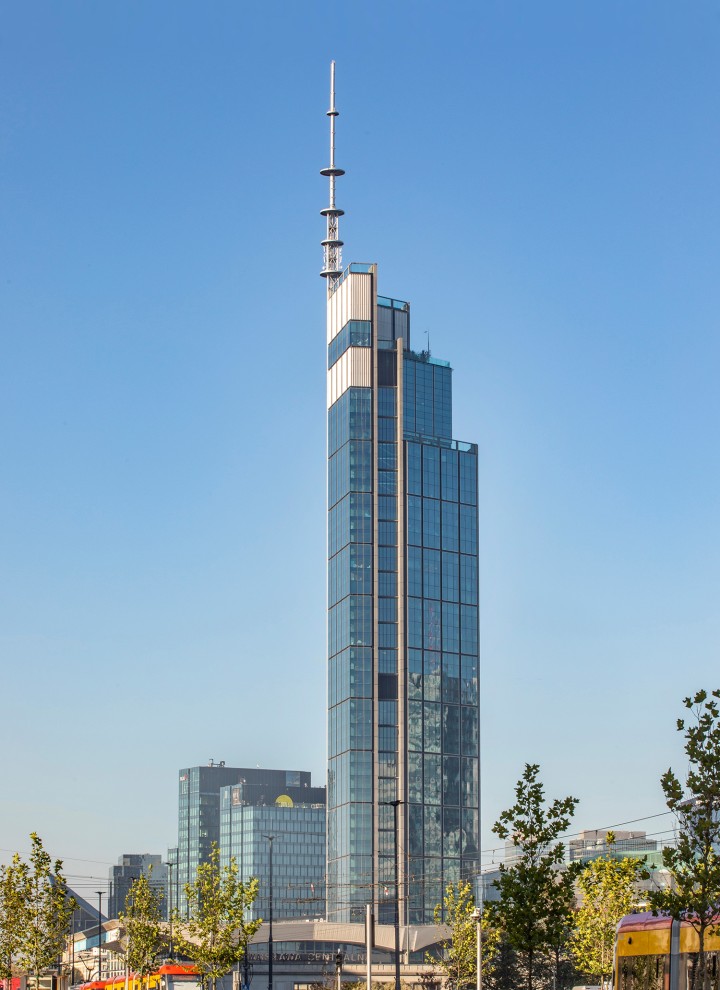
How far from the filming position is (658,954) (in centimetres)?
5050

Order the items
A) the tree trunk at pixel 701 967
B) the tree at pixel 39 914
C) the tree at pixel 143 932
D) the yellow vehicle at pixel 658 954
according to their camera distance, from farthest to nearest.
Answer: the tree at pixel 143 932 < the tree at pixel 39 914 < the yellow vehicle at pixel 658 954 < the tree trunk at pixel 701 967

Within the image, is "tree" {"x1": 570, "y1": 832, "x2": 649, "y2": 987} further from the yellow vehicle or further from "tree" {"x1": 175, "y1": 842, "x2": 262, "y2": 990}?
the yellow vehicle

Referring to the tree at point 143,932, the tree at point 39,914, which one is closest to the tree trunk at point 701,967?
the tree at point 39,914

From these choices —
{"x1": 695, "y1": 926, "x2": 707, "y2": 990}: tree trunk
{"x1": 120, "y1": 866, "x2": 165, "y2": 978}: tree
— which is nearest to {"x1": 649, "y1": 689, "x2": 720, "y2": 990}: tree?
{"x1": 695, "y1": 926, "x2": 707, "y2": 990}: tree trunk

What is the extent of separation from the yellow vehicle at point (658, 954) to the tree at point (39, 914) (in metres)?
28.5

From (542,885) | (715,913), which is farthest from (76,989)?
(715,913)

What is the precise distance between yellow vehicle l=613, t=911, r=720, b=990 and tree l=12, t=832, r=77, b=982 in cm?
2854

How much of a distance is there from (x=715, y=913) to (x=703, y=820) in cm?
281

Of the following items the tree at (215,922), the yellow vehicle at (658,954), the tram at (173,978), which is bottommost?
the tram at (173,978)

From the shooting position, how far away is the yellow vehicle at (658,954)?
156 ft

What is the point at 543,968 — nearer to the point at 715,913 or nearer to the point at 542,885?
the point at 542,885

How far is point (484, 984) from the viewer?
426 ft

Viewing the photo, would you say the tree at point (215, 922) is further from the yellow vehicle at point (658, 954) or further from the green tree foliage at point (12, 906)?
the yellow vehicle at point (658, 954)

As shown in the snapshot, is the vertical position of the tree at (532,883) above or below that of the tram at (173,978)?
above
